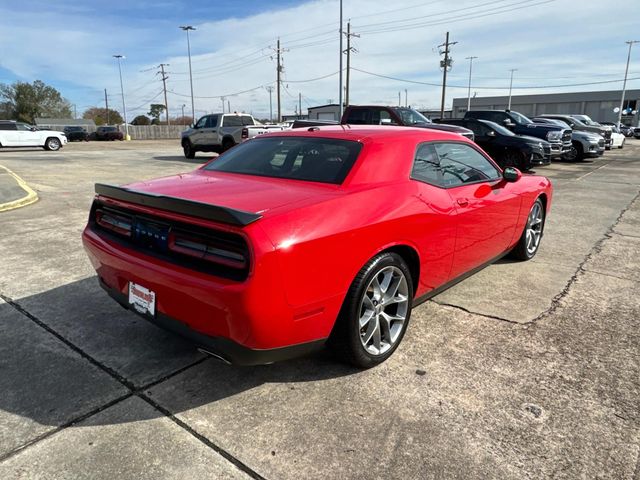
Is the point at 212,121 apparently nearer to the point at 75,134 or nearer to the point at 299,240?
the point at 299,240

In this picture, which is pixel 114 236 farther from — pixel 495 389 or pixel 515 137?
pixel 515 137

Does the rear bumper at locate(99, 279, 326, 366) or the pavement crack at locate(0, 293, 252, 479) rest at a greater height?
the rear bumper at locate(99, 279, 326, 366)

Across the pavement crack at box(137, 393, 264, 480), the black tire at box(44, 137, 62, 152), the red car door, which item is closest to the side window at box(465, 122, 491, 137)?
the red car door

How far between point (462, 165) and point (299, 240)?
2.10 metres

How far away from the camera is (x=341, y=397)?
2.64 m

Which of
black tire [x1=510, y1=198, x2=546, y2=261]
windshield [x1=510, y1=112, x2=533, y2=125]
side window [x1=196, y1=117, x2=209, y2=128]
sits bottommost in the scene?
black tire [x1=510, y1=198, x2=546, y2=261]

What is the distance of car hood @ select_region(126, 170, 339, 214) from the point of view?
251 cm

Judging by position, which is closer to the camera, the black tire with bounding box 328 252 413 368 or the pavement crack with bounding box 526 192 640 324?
the black tire with bounding box 328 252 413 368

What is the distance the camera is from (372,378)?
2.84m

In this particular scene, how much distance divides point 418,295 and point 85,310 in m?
2.58

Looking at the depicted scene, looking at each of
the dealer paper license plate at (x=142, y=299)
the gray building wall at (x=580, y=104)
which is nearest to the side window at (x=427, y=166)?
the dealer paper license plate at (x=142, y=299)

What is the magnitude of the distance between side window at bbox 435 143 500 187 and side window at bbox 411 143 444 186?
0.18 feet

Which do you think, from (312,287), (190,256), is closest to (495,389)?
(312,287)

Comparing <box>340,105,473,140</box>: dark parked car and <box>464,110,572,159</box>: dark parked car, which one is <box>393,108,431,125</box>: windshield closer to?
<box>340,105,473,140</box>: dark parked car
